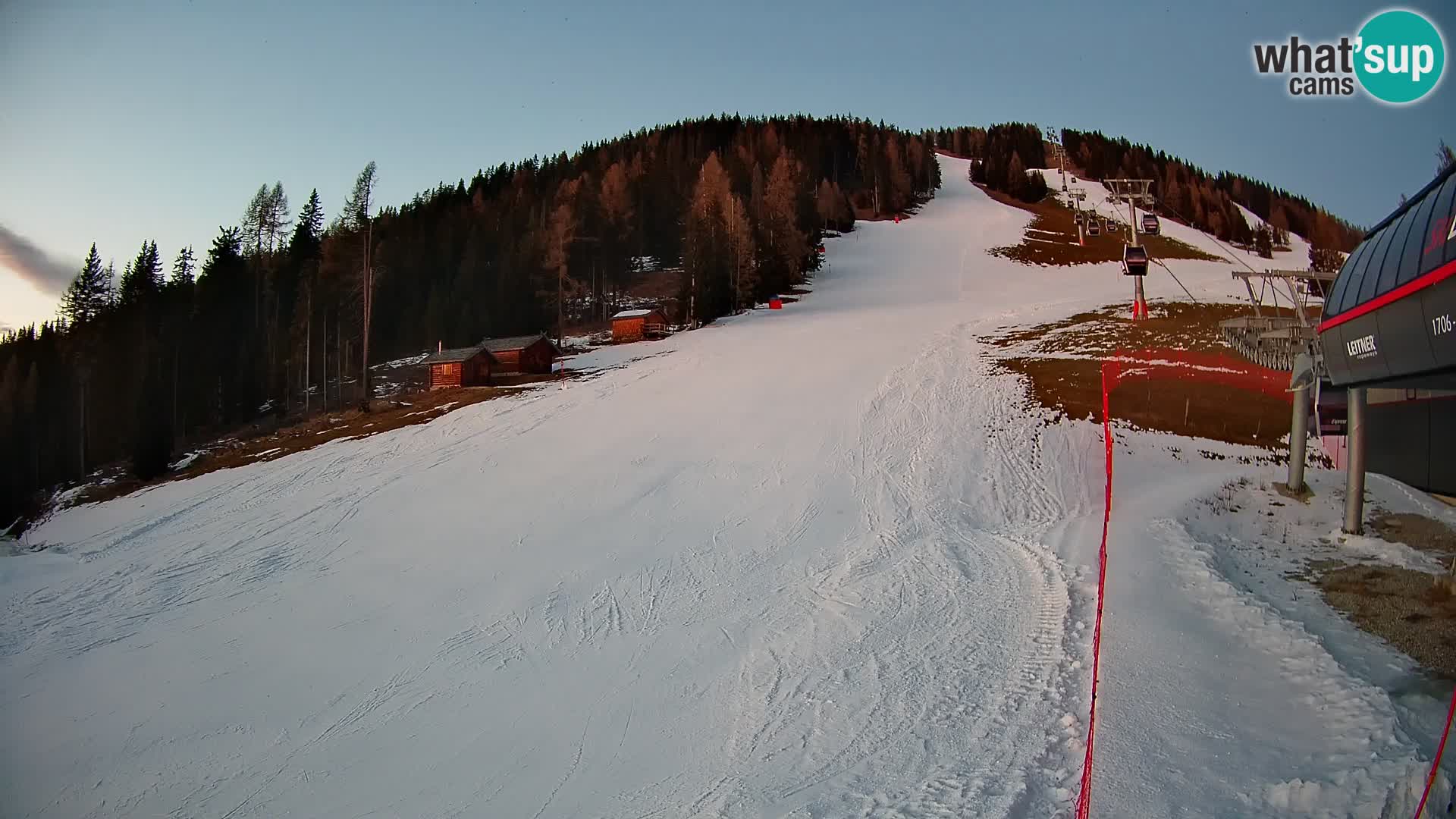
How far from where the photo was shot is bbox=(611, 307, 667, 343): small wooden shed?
54.6 m

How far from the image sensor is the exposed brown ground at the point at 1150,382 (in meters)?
23.6

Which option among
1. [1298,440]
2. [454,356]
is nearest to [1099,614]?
[1298,440]

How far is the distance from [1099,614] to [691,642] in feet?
20.7

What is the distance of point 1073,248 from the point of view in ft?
269

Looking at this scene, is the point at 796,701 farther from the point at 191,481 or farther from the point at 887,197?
the point at 887,197

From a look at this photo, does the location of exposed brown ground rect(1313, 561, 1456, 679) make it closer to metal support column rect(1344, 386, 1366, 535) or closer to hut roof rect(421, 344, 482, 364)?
metal support column rect(1344, 386, 1366, 535)

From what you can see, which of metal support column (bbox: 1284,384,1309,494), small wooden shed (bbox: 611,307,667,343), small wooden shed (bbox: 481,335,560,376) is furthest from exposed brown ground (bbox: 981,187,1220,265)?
metal support column (bbox: 1284,384,1309,494)

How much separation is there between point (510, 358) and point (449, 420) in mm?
13890

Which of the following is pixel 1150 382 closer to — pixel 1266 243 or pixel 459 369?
pixel 459 369

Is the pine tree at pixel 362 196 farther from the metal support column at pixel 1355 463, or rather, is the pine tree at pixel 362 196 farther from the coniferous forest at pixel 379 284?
the metal support column at pixel 1355 463

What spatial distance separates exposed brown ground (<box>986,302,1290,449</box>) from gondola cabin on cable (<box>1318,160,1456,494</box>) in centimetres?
1522

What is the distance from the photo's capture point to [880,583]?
1403cm

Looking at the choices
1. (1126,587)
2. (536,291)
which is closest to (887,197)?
(536,291)

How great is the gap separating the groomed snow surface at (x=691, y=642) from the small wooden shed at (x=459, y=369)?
14938 mm
